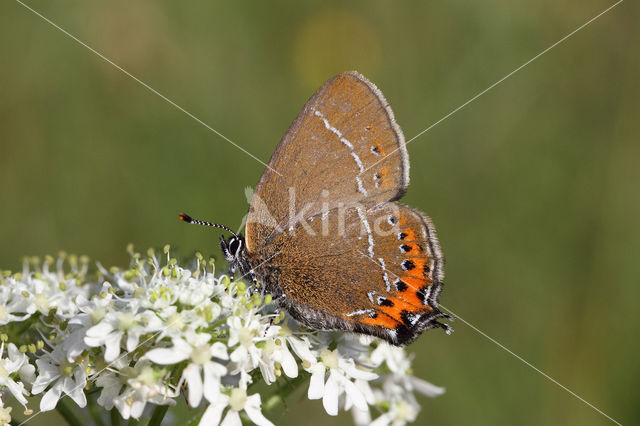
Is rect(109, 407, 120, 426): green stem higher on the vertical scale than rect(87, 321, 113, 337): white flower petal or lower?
lower

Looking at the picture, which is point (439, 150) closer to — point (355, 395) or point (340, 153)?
point (340, 153)

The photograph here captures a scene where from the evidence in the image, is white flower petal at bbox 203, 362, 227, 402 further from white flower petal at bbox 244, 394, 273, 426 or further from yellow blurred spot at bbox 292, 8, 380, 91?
yellow blurred spot at bbox 292, 8, 380, 91

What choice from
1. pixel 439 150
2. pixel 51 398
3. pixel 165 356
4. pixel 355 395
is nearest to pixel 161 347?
pixel 165 356

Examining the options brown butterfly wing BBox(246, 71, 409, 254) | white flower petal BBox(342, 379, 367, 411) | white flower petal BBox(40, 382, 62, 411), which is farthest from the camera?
brown butterfly wing BBox(246, 71, 409, 254)

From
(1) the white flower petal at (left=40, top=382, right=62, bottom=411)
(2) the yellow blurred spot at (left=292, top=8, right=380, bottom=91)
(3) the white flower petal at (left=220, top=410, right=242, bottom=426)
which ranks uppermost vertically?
(2) the yellow blurred spot at (left=292, top=8, right=380, bottom=91)

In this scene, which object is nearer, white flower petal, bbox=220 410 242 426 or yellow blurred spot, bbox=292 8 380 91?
white flower petal, bbox=220 410 242 426

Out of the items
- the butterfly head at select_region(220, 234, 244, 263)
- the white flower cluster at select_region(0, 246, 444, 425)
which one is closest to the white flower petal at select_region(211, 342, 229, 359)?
the white flower cluster at select_region(0, 246, 444, 425)

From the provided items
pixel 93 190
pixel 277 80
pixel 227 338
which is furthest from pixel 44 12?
pixel 227 338

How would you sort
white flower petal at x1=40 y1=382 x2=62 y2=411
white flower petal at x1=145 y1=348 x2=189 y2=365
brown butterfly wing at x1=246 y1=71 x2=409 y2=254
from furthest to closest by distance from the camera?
brown butterfly wing at x1=246 y1=71 x2=409 y2=254 → white flower petal at x1=40 y1=382 x2=62 y2=411 → white flower petal at x1=145 y1=348 x2=189 y2=365

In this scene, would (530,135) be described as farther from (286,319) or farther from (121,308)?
(121,308)
